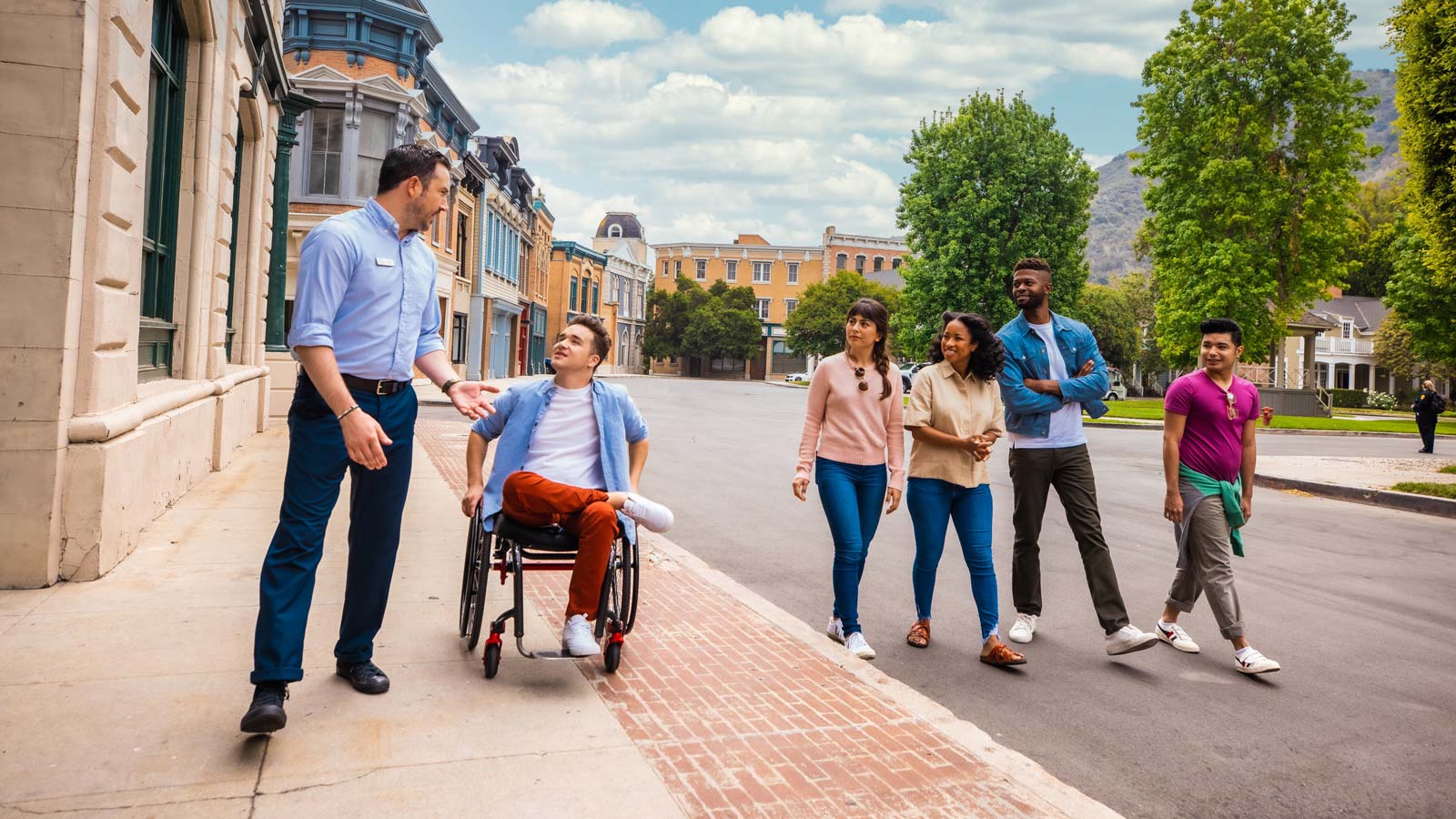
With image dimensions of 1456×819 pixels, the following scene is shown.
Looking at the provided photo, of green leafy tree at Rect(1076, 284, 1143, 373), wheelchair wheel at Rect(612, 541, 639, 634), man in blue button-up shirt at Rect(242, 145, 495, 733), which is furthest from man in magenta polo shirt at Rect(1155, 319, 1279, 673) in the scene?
green leafy tree at Rect(1076, 284, 1143, 373)

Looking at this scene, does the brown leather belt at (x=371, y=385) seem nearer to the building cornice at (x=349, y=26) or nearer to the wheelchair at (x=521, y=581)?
the wheelchair at (x=521, y=581)

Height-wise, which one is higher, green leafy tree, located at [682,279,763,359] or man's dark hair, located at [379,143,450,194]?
green leafy tree, located at [682,279,763,359]

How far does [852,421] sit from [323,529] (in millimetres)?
2784

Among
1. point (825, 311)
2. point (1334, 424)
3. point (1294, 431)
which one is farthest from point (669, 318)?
point (1294, 431)

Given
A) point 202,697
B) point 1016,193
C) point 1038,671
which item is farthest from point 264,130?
point 1016,193

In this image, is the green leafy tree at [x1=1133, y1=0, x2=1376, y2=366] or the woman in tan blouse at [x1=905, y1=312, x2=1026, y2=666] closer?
the woman in tan blouse at [x1=905, y1=312, x2=1026, y2=666]

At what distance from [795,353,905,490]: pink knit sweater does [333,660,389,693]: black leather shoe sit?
2351mm

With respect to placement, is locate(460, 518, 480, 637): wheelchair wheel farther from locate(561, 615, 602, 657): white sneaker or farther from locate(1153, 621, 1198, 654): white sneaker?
locate(1153, 621, 1198, 654): white sneaker

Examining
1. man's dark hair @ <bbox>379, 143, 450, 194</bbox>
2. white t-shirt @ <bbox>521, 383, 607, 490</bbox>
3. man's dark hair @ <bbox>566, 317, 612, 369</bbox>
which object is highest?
man's dark hair @ <bbox>379, 143, 450, 194</bbox>

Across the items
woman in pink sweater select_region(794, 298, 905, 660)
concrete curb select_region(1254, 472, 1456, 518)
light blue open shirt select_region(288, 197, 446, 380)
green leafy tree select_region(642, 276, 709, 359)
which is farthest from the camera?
green leafy tree select_region(642, 276, 709, 359)

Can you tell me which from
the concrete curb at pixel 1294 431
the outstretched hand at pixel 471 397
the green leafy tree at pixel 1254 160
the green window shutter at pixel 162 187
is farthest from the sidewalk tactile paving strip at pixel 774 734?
the green leafy tree at pixel 1254 160

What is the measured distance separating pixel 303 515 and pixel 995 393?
3615 mm

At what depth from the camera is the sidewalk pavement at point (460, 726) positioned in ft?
10.3

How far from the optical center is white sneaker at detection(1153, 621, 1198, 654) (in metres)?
5.61
